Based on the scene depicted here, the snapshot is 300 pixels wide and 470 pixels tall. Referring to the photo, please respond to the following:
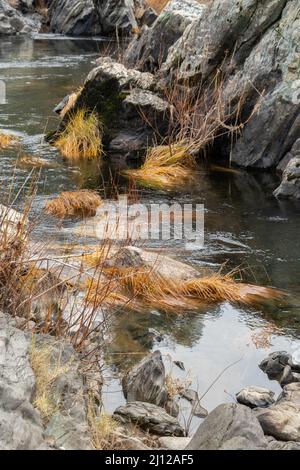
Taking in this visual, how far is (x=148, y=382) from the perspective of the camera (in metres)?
6.12

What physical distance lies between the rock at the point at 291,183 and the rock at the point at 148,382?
636 cm

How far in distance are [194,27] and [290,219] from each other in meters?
5.62

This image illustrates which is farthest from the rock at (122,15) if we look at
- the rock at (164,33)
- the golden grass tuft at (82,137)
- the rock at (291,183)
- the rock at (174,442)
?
the rock at (174,442)

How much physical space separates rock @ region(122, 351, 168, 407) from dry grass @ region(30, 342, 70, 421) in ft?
3.03

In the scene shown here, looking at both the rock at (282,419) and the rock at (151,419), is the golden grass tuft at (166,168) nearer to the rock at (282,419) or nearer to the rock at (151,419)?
the rock at (282,419)

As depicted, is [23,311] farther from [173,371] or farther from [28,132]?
[28,132]

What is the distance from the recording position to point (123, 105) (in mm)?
14188

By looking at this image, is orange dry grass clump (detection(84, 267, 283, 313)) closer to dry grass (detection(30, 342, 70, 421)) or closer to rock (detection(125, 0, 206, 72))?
dry grass (detection(30, 342, 70, 421))

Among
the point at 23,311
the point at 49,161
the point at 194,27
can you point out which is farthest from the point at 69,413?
the point at 194,27

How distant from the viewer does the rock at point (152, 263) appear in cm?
813

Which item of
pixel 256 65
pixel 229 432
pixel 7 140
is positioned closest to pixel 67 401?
pixel 229 432

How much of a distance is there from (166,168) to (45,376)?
27.3ft

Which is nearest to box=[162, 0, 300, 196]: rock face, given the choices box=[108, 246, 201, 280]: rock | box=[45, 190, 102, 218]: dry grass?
box=[45, 190, 102, 218]: dry grass

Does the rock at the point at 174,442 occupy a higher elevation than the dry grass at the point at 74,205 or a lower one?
higher
